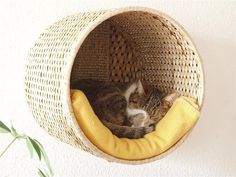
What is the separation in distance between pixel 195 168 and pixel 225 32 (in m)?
0.43

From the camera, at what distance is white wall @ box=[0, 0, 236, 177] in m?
1.00

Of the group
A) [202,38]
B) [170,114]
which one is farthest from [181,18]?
[170,114]

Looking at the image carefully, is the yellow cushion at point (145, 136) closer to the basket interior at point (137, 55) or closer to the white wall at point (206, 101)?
the basket interior at point (137, 55)

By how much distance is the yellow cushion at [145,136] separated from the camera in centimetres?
71

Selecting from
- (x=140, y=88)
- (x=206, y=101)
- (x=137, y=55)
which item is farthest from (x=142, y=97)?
(x=206, y=101)

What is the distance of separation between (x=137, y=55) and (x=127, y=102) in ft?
0.50

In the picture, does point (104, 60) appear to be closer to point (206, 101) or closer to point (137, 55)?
point (137, 55)

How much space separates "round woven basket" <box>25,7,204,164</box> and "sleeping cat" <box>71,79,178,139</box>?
4 cm

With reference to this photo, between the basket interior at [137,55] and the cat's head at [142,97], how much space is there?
0.03m

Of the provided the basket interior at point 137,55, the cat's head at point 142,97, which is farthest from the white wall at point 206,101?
the cat's head at point 142,97

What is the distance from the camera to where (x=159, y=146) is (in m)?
0.78

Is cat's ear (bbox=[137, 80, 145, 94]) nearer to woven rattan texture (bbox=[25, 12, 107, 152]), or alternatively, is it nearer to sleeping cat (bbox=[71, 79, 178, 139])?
sleeping cat (bbox=[71, 79, 178, 139])

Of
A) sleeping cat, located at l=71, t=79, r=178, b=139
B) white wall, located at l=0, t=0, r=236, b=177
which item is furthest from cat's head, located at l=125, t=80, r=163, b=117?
white wall, located at l=0, t=0, r=236, b=177

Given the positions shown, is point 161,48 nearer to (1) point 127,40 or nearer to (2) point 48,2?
(1) point 127,40
